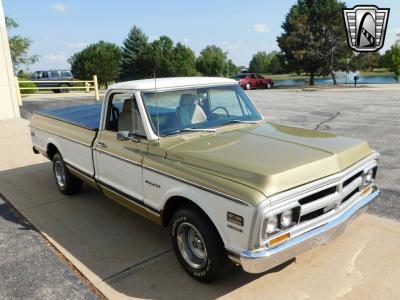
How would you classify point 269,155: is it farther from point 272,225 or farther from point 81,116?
point 81,116

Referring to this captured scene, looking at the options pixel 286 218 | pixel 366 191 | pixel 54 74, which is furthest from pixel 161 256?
pixel 54 74

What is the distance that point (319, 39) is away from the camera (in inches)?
1628

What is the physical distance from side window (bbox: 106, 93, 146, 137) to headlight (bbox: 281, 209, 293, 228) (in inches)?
72.7

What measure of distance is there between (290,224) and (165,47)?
76625 mm

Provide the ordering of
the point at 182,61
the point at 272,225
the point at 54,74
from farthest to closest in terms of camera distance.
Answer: the point at 182,61 → the point at 54,74 → the point at 272,225

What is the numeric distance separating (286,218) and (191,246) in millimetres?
1148

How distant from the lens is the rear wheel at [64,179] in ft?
19.8

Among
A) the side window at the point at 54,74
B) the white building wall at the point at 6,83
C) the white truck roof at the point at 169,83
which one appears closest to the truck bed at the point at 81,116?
the white truck roof at the point at 169,83

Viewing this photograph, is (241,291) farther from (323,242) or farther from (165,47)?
(165,47)

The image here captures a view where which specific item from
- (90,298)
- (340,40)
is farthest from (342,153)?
(340,40)

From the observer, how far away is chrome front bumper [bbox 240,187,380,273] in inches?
115

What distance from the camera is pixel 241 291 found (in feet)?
11.4

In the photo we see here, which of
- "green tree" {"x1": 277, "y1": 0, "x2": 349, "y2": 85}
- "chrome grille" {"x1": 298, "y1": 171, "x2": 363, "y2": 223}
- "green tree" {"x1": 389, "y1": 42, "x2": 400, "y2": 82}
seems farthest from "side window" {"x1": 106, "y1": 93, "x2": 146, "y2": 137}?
"green tree" {"x1": 389, "y1": 42, "x2": 400, "y2": 82}

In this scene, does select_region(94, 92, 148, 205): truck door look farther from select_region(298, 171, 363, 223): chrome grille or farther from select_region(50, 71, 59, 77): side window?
select_region(50, 71, 59, 77): side window
